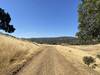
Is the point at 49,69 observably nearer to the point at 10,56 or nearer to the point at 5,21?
the point at 10,56

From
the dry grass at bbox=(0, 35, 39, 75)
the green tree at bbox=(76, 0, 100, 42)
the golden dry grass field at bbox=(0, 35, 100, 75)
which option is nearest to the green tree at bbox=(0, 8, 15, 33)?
the dry grass at bbox=(0, 35, 39, 75)

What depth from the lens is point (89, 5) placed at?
21.3 metres

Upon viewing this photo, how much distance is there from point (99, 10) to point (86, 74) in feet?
22.1

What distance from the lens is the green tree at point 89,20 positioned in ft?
68.3

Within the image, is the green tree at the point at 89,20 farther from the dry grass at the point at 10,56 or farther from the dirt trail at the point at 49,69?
the dry grass at the point at 10,56

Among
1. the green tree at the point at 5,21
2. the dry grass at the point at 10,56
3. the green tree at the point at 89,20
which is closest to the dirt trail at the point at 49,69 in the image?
the dry grass at the point at 10,56

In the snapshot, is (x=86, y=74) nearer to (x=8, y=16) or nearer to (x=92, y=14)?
(x=92, y=14)

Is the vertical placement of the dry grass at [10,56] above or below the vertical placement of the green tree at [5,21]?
below

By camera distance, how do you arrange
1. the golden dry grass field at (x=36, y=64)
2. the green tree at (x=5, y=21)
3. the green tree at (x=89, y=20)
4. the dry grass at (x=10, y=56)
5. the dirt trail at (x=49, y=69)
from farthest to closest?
the green tree at (x=5, y=21), the green tree at (x=89, y=20), the dry grass at (x=10, y=56), the golden dry grass field at (x=36, y=64), the dirt trail at (x=49, y=69)

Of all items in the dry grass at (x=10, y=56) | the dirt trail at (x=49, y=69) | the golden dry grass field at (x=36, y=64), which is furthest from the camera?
the dry grass at (x=10, y=56)

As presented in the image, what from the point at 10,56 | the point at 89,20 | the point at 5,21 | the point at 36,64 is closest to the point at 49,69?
the point at 36,64

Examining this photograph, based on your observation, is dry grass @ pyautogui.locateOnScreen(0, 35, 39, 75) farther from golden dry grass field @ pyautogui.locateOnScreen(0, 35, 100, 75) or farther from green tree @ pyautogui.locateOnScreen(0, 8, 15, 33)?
green tree @ pyautogui.locateOnScreen(0, 8, 15, 33)

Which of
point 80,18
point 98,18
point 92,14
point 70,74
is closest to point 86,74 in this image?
point 70,74

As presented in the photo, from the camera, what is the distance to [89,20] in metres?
23.2
